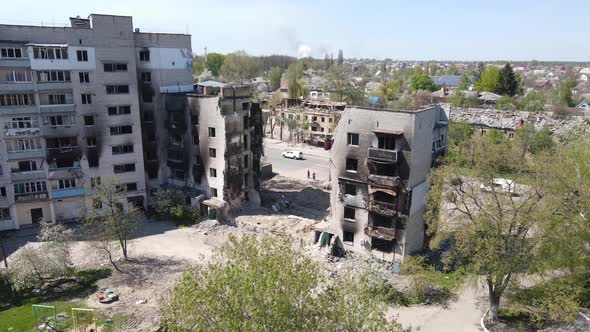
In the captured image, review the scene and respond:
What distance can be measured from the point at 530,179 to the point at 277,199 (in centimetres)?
3582

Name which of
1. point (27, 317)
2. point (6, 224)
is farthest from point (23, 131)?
point (27, 317)

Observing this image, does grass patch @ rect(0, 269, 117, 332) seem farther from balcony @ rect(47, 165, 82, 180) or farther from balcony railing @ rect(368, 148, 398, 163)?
balcony railing @ rect(368, 148, 398, 163)

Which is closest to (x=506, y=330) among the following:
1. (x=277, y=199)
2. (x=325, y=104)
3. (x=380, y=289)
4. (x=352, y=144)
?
(x=380, y=289)

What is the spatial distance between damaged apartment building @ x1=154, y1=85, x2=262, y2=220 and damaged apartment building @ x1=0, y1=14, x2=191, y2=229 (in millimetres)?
4240

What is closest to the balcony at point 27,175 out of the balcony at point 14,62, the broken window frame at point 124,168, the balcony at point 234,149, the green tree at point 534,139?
the broken window frame at point 124,168

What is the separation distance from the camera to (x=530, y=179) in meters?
34.5

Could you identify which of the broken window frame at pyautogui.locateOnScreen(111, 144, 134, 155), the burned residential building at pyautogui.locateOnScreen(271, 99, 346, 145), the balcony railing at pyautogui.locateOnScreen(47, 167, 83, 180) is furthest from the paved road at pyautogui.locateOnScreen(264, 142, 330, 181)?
the balcony railing at pyautogui.locateOnScreen(47, 167, 83, 180)

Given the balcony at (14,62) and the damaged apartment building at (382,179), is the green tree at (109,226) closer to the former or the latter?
the balcony at (14,62)

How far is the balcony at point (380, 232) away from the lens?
4256 cm

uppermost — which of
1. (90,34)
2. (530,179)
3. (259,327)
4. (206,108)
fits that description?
(90,34)

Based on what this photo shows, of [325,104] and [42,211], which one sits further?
[325,104]

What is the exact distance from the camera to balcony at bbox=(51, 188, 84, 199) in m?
52.8

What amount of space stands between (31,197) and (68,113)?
429 inches

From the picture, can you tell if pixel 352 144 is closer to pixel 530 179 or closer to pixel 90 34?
pixel 530 179
